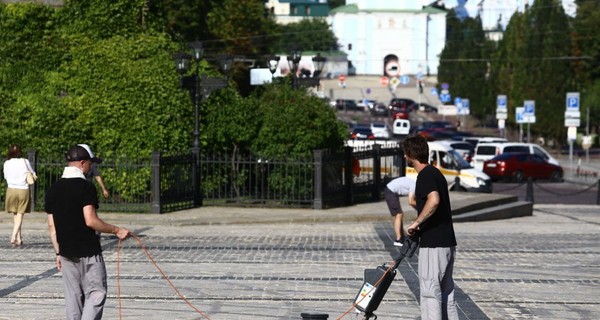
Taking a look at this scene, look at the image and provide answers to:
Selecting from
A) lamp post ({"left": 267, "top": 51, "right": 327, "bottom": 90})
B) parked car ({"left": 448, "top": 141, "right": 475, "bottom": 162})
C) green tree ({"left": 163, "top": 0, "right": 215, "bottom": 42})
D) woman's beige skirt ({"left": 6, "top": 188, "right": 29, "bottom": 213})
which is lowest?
parked car ({"left": 448, "top": 141, "right": 475, "bottom": 162})

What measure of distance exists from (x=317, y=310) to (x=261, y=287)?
1.87 m

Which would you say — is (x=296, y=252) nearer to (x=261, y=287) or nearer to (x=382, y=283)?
(x=261, y=287)

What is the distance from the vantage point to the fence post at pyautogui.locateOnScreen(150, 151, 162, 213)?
25.9 m

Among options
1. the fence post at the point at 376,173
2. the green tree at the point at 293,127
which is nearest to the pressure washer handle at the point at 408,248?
the green tree at the point at 293,127

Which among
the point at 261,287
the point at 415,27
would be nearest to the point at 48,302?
the point at 261,287

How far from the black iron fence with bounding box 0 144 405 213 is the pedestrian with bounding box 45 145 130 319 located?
1580 centimetres

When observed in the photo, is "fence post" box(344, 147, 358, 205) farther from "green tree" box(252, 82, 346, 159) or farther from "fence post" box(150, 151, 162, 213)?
"fence post" box(150, 151, 162, 213)

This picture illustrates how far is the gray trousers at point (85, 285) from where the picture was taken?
32.9 feet

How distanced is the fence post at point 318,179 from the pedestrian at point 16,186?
28.6 ft

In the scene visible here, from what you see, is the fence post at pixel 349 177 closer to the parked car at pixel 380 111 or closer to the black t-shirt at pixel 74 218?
the black t-shirt at pixel 74 218

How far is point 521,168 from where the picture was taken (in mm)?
54500

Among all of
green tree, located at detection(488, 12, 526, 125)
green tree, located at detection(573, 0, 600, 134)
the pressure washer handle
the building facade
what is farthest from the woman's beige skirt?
the building facade

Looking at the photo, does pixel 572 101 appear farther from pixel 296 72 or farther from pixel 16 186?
pixel 16 186

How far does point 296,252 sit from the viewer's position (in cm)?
1928
